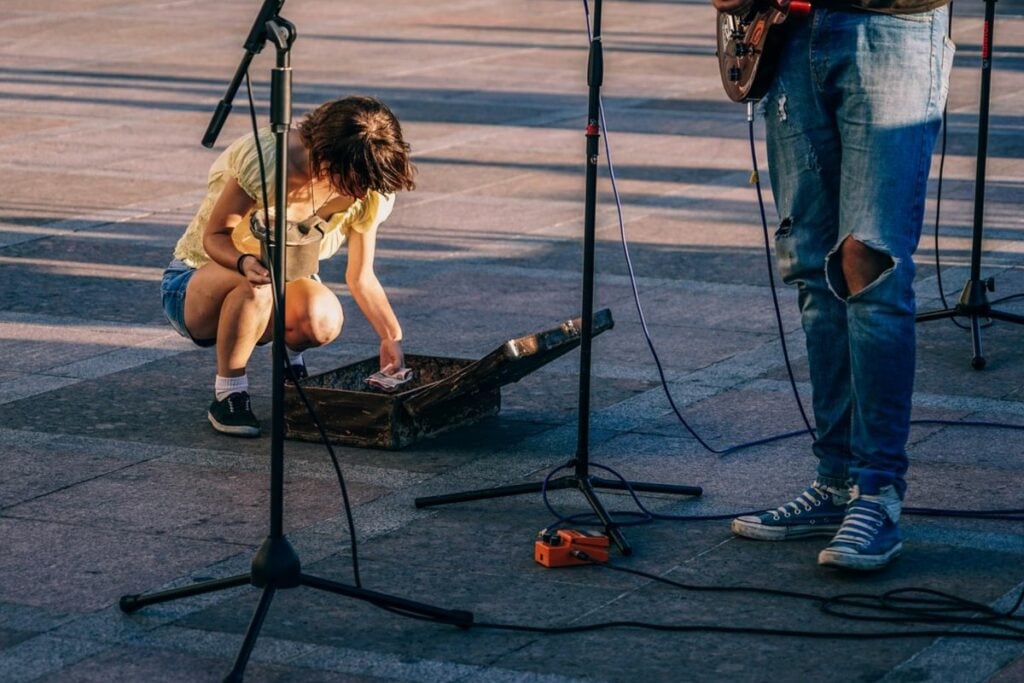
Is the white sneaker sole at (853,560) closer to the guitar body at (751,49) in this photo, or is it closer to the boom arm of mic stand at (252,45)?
the guitar body at (751,49)

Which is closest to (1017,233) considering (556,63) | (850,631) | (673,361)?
(673,361)

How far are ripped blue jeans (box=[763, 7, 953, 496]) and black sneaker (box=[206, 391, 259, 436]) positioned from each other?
1945 mm

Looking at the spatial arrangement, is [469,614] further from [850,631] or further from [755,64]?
[755,64]

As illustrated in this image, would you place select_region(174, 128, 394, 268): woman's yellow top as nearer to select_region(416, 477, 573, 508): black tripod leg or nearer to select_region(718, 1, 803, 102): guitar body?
select_region(416, 477, 573, 508): black tripod leg

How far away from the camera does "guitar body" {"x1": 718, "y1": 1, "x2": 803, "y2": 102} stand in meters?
4.61

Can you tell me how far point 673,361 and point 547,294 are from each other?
1.30m

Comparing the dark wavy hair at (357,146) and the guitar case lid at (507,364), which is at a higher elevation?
the dark wavy hair at (357,146)

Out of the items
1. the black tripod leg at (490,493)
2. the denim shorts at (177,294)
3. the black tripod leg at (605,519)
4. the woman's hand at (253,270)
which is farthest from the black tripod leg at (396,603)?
the denim shorts at (177,294)

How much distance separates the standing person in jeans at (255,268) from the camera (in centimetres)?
551

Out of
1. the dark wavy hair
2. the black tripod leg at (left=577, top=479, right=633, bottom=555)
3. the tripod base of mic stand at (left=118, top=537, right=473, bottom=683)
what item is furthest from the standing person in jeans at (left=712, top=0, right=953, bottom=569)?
the dark wavy hair

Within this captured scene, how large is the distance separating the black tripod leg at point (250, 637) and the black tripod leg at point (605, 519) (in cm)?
103

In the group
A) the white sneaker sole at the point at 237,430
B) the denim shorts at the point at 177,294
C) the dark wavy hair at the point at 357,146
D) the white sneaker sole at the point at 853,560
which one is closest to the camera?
the white sneaker sole at the point at 853,560

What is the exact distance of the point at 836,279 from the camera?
463 centimetres

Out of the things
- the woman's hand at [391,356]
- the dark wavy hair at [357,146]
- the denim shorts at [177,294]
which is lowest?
the woman's hand at [391,356]
